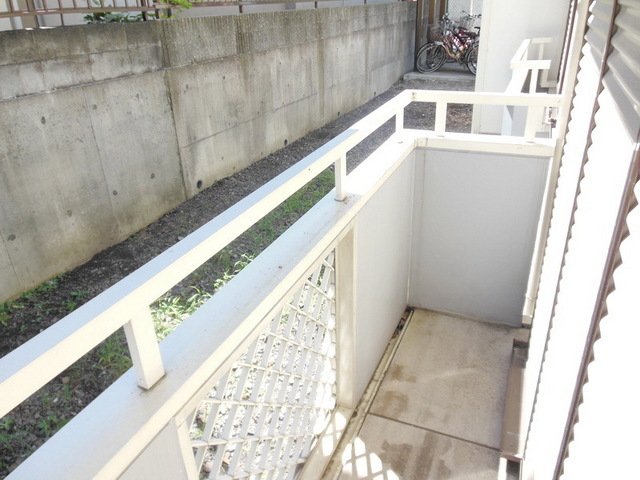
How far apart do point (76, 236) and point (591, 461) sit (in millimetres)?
3353

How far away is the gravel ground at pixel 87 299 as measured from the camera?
2385mm

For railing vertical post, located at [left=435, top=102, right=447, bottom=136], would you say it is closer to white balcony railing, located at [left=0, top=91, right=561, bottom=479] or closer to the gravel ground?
white balcony railing, located at [left=0, top=91, right=561, bottom=479]

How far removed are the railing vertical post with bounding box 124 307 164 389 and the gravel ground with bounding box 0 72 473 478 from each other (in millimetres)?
1597

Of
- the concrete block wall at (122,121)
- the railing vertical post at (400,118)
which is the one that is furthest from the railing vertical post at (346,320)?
the concrete block wall at (122,121)

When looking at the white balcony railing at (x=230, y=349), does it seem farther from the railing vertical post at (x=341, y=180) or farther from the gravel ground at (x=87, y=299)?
the gravel ground at (x=87, y=299)

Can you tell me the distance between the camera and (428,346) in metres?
3.16

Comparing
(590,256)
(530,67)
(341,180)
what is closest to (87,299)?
(341,180)

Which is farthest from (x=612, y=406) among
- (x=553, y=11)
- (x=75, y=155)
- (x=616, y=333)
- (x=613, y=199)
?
(x=553, y=11)

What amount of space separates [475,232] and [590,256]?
198 centimetres

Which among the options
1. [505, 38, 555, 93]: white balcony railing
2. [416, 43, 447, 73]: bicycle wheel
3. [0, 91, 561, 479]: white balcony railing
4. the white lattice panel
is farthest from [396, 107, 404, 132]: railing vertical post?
[416, 43, 447, 73]: bicycle wheel

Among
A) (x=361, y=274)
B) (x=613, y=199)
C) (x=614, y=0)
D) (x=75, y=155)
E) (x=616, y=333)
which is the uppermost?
(x=614, y=0)

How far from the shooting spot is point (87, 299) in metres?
3.18

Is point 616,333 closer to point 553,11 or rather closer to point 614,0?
point 614,0

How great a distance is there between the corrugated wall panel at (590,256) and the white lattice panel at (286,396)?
84 centimetres
